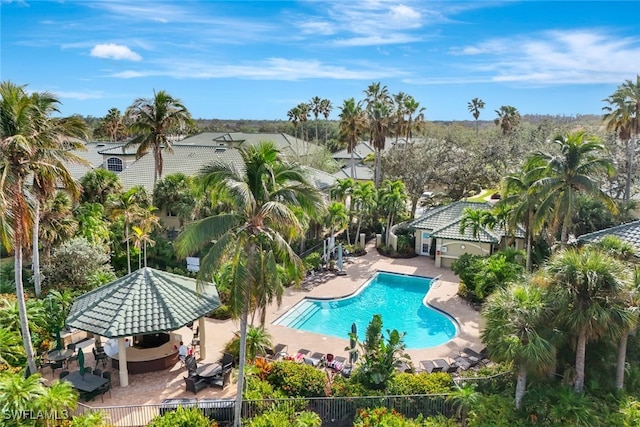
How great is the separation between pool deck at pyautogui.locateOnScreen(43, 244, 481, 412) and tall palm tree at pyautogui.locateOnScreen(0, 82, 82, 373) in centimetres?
468

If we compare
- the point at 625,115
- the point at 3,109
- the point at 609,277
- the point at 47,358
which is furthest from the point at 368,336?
the point at 625,115

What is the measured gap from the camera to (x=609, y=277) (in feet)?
45.1

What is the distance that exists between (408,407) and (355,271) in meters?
17.0

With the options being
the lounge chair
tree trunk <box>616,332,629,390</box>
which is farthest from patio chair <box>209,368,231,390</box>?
tree trunk <box>616,332,629,390</box>

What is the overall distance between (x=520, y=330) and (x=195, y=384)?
11.3 m

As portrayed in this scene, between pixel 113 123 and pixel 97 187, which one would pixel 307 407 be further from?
pixel 113 123

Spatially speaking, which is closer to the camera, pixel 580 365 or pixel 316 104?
pixel 580 365

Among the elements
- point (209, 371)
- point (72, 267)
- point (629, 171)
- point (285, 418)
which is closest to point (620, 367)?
point (285, 418)

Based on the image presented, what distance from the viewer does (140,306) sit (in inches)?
658

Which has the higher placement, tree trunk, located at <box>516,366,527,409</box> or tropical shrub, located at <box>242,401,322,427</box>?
tree trunk, located at <box>516,366,527,409</box>

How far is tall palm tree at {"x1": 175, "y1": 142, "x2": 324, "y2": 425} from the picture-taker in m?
12.2

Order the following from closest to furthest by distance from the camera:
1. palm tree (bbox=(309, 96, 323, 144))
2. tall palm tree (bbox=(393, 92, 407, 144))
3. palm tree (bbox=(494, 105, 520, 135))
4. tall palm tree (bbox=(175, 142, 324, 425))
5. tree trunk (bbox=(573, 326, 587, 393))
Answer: tall palm tree (bbox=(175, 142, 324, 425))
tree trunk (bbox=(573, 326, 587, 393))
tall palm tree (bbox=(393, 92, 407, 144))
palm tree (bbox=(309, 96, 323, 144))
palm tree (bbox=(494, 105, 520, 135))

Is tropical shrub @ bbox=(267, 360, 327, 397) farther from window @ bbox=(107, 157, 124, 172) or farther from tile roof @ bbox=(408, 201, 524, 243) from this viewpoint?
window @ bbox=(107, 157, 124, 172)

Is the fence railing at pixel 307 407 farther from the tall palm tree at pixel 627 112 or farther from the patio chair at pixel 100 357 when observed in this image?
the tall palm tree at pixel 627 112
